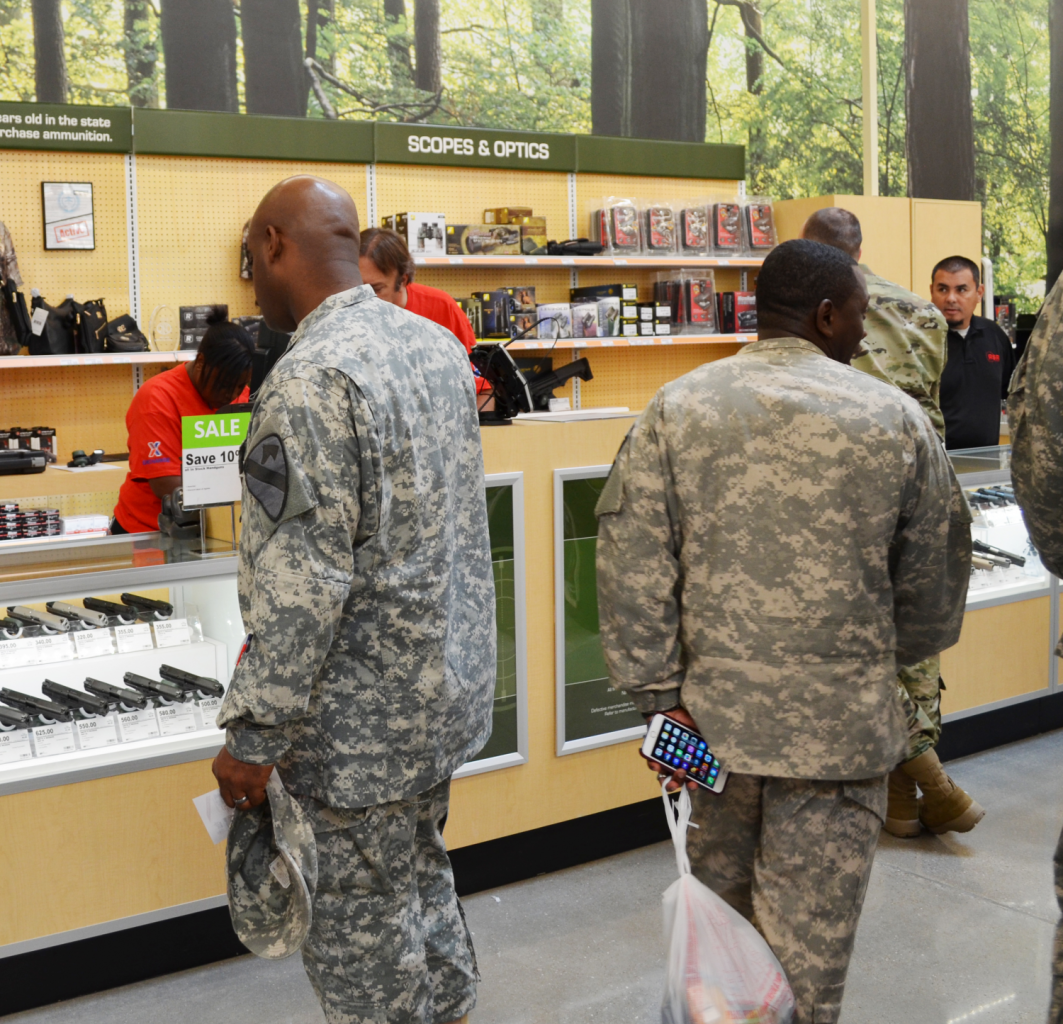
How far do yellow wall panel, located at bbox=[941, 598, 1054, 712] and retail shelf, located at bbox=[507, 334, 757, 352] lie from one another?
2.80m

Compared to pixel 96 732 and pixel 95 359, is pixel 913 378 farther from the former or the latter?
pixel 95 359

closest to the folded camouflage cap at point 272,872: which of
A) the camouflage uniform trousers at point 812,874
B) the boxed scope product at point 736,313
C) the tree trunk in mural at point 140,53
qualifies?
the camouflage uniform trousers at point 812,874

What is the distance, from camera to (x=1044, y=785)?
12.1 ft

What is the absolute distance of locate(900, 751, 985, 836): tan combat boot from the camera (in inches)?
128

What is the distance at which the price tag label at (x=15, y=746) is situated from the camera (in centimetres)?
237

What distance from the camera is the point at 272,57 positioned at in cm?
848

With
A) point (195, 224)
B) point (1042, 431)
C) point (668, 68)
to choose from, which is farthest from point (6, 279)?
point (668, 68)

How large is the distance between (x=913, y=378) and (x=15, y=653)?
93.8 inches

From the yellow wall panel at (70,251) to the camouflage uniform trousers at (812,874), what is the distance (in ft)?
16.6

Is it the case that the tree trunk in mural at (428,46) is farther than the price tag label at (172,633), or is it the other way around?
the tree trunk in mural at (428,46)

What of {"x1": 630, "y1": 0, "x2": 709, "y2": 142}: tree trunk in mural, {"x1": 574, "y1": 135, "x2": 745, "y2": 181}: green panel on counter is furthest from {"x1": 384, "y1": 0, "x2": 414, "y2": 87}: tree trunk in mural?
{"x1": 574, "y1": 135, "x2": 745, "y2": 181}: green panel on counter

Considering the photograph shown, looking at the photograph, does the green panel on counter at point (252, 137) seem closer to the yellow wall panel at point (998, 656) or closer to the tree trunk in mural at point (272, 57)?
the tree trunk in mural at point (272, 57)

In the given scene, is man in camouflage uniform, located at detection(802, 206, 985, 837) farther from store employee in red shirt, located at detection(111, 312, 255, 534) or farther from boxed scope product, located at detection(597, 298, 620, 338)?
boxed scope product, located at detection(597, 298, 620, 338)

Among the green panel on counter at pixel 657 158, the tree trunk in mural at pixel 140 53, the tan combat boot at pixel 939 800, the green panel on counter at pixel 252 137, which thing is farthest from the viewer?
the tree trunk in mural at pixel 140 53
